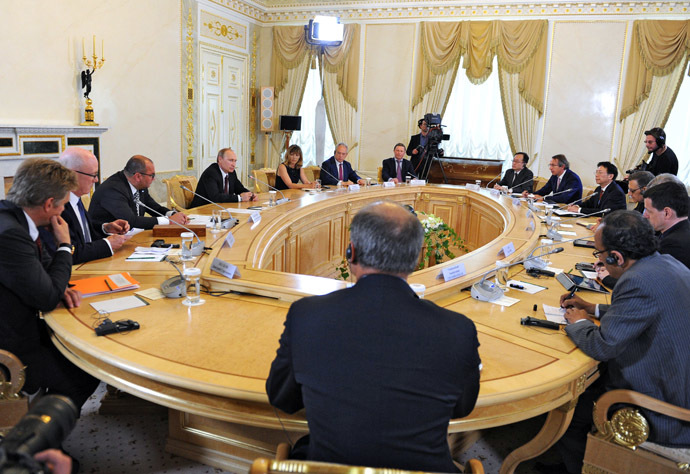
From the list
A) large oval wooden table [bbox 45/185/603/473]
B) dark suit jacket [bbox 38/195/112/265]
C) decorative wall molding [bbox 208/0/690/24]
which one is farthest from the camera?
decorative wall molding [bbox 208/0/690/24]

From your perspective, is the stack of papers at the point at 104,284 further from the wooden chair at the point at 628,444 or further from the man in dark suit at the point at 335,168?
the man in dark suit at the point at 335,168

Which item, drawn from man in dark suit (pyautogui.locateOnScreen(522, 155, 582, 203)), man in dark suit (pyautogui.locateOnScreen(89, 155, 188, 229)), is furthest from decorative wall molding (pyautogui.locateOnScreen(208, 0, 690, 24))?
man in dark suit (pyautogui.locateOnScreen(89, 155, 188, 229))

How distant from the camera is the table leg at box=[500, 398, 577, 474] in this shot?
5.55 feet

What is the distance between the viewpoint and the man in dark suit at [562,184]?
557 cm

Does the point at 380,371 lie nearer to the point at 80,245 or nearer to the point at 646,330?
the point at 646,330

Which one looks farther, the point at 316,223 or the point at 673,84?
the point at 673,84

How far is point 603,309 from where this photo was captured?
2.04 m

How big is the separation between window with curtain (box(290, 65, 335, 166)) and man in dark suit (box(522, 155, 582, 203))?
411cm

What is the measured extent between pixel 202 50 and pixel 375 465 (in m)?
7.33

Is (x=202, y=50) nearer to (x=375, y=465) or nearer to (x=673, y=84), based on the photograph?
(x=673, y=84)

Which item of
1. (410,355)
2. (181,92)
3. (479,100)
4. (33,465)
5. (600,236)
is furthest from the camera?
(479,100)

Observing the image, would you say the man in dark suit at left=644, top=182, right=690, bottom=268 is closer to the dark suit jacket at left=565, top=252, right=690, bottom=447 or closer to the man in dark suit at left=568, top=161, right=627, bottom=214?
the dark suit jacket at left=565, top=252, right=690, bottom=447

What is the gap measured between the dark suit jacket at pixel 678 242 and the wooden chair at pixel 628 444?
46.6 inches

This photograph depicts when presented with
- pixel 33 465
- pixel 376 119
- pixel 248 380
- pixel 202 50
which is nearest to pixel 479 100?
pixel 376 119
